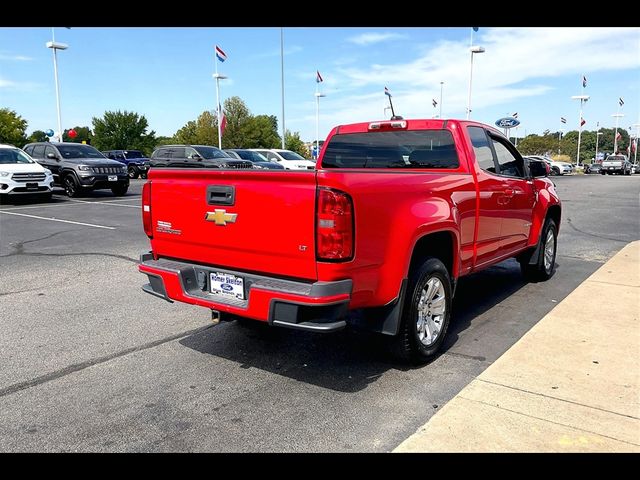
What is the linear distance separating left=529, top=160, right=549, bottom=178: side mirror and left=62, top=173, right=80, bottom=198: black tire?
15.1m

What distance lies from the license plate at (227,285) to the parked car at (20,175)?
14.1m

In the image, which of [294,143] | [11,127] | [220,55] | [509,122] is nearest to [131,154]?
[220,55]

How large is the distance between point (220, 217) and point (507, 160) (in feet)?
11.6

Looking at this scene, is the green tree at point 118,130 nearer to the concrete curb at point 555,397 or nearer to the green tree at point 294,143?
the green tree at point 294,143

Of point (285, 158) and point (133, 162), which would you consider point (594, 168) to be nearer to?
point (285, 158)

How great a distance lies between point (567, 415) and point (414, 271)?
1.36m

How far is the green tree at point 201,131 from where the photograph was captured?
74481 mm

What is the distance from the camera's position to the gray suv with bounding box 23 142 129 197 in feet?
55.8

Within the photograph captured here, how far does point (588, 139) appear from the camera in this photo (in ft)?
440

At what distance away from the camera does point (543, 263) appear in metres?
6.54

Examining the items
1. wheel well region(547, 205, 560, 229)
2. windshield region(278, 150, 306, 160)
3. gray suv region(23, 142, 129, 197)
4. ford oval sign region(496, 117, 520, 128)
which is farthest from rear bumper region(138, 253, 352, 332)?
ford oval sign region(496, 117, 520, 128)

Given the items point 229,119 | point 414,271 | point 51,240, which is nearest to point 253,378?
point 414,271
